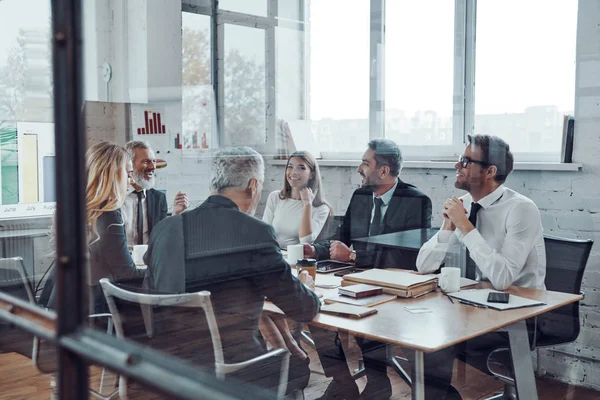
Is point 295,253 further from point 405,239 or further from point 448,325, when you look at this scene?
point 448,325

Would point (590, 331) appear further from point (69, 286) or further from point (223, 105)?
point (69, 286)

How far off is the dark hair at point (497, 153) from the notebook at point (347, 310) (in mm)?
582

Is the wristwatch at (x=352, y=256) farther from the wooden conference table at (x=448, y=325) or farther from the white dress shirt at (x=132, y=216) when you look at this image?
the white dress shirt at (x=132, y=216)

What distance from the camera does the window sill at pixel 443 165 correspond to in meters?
1.86

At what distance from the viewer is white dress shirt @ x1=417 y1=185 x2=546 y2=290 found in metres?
1.96

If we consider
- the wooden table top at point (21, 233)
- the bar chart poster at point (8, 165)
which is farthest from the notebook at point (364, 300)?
the bar chart poster at point (8, 165)

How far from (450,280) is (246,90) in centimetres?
98

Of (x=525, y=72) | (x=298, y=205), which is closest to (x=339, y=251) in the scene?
(x=298, y=205)

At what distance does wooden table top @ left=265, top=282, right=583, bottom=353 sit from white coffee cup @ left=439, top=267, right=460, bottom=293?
0.07m

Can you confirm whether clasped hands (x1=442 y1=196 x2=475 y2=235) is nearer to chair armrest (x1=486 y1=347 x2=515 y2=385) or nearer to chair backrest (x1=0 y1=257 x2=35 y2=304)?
chair armrest (x1=486 y1=347 x2=515 y2=385)

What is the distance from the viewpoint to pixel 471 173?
207 centimetres

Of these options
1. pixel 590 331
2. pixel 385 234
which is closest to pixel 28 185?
pixel 385 234

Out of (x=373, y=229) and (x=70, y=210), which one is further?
(x=373, y=229)

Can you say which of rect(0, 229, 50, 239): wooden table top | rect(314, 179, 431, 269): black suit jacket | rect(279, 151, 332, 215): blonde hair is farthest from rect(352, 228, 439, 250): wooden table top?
rect(0, 229, 50, 239): wooden table top
